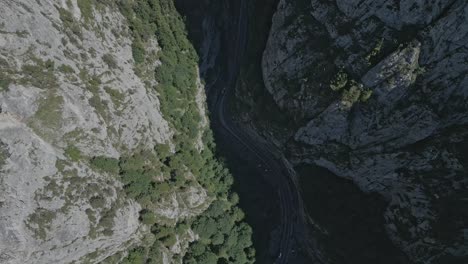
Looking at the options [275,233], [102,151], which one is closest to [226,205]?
[275,233]

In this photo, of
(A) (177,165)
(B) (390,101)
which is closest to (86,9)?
(A) (177,165)

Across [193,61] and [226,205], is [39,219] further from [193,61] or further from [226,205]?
[193,61]

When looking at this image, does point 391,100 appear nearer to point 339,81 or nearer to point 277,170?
point 339,81

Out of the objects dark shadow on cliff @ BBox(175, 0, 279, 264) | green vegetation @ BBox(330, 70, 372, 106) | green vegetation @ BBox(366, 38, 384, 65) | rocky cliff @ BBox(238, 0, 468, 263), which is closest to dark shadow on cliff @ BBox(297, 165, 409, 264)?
rocky cliff @ BBox(238, 0, 468, 263)

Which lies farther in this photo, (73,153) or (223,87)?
(223,87)

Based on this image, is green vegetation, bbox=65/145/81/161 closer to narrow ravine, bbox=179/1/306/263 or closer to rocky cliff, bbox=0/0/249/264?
rocky cliff, bbox=0/0/249/264

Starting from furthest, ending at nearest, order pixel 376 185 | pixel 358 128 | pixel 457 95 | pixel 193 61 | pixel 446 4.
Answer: pixel 193 61 < pixel 376 185 < pixel 358 128 < pixel 457 95 < pixel 446 4
